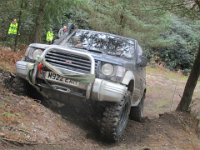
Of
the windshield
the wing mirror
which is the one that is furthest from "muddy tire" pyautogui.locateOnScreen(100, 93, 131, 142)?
the windshield

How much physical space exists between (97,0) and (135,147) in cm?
1520

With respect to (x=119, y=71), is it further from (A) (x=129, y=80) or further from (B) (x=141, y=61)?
(B) (x=141, y=61)

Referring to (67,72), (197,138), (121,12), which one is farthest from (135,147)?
(121,12)

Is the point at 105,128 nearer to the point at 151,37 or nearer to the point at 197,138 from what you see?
the point at 197,138

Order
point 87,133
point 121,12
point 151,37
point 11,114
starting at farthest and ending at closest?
1. point 151,37
2. point 121,12
3. point 87,133
4. point 11,114

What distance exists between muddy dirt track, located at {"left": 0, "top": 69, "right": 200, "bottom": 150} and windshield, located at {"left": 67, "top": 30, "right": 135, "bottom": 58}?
1278 millimetres

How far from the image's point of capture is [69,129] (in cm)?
817

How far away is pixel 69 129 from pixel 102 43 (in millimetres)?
2241

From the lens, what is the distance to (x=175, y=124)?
1118 centimetres

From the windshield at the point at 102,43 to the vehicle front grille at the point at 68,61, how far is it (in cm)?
94

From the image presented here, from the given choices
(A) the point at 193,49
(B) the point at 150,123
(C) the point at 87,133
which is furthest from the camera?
(A) the point at 193,49

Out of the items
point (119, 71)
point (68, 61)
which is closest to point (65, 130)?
point (68, 61)

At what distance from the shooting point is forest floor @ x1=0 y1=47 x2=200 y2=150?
6914 mm

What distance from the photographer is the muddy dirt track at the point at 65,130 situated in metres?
6.89
